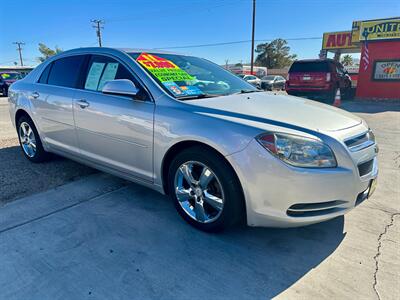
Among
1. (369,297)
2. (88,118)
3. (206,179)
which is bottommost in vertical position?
(369,297)

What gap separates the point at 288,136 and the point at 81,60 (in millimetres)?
2716

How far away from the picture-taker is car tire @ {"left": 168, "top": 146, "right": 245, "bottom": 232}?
231cm

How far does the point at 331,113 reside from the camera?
2.70 meters

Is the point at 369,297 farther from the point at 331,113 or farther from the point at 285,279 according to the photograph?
the point at 331,113

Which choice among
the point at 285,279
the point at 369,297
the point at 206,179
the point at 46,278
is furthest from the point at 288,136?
the point at 46,278

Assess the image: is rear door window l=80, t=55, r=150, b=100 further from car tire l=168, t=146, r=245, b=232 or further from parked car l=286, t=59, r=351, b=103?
parked car l=286, t=59, r=351, b=103

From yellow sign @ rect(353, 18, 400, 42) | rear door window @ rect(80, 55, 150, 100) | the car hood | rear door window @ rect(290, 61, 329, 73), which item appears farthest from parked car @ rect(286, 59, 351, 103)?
rear door window @ rect(80, 55, 150, 100)

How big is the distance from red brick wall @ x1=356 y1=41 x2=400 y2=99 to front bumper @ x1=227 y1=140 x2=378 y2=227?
1404 centimetres

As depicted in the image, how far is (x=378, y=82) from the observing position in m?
14.0

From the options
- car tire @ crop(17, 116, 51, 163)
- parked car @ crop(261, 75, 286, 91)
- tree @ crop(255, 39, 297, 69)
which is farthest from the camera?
tree @ crop(255, 39, 297, 69)

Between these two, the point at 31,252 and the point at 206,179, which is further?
the point at 206,179

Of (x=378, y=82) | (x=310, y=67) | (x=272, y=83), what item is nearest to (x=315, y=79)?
(x=310, y=67)

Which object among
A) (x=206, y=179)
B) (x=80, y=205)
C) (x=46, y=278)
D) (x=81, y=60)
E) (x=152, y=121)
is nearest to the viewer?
(x=46, y=278)

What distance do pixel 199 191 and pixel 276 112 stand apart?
95 cm
